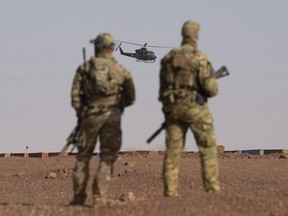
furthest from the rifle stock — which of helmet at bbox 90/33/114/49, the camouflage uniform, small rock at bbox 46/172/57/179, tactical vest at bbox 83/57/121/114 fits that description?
small rock at bbox 46/172/57/179

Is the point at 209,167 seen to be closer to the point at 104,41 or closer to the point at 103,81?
the point at 103,81

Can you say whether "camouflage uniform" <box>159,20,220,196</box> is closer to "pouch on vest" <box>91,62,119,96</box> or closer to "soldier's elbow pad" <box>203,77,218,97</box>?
"soldier's elbow pad" <box>203,77,218,97</box>

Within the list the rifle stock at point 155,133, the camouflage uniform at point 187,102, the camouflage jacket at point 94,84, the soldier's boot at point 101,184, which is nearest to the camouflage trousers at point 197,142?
the camouflage uniform at point 187,102

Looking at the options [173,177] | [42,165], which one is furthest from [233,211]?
[42,165]

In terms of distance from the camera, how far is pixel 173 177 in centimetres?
990

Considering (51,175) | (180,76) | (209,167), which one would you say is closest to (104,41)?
(180,76)

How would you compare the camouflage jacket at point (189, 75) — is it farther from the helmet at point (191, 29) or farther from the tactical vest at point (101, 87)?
the tactical vest at point (101, 87)

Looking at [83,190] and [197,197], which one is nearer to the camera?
[197,197]

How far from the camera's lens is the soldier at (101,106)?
9.70 meters

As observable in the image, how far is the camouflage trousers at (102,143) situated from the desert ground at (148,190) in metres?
0.31

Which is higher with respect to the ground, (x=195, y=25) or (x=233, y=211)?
(x=195, y=25)

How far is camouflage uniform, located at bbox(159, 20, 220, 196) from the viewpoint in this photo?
9703 millimetres

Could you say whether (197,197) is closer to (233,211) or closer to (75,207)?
(233,211)

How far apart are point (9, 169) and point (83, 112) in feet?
45.9
